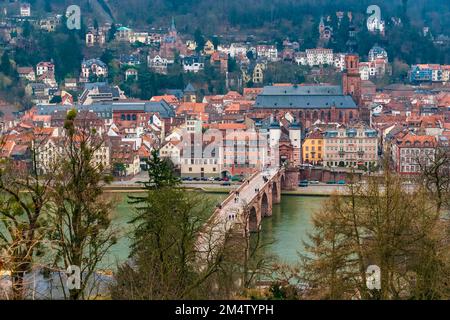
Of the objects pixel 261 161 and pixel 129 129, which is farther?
pixel 129 129

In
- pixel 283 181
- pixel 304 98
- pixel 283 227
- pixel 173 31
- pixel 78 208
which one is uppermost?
pixel 173 31

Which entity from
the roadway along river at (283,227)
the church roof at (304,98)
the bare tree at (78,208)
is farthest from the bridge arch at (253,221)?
the church roof at (304,98)

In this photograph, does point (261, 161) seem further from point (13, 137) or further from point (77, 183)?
point (77, 183)

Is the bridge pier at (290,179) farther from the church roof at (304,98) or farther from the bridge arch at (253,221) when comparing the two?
the church roof at (304,98)

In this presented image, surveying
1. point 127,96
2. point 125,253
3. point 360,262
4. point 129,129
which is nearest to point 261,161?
point 129,129

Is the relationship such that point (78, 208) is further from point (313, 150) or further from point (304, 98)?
point (304, 98)

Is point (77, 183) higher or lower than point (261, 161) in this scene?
higher

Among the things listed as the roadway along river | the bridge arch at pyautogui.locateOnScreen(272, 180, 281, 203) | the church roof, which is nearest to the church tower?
the church roof

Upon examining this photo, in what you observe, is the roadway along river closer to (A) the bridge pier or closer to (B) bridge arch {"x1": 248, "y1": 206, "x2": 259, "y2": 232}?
(B) bridge arch {"x1": 248, "y1": 206, "x2": 259, "y2": 232}

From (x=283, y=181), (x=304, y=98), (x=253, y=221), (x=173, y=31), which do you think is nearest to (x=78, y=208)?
(x=253, y=221)
